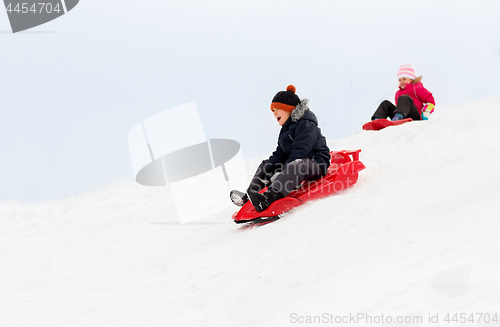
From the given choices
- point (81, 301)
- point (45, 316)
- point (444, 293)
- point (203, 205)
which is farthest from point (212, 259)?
point (203, 205)

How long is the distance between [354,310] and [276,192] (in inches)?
77.8

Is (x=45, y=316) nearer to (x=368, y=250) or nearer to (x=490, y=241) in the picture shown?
(x=368, y=250)

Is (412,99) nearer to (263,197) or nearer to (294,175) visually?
(294,175)

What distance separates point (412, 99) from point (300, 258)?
5.09m

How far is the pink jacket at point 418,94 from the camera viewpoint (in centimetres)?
691

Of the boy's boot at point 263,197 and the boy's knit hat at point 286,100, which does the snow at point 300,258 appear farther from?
the boy's knit hat at point 286,100

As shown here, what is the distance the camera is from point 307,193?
370 centimetres

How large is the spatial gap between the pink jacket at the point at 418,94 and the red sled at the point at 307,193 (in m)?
3.53

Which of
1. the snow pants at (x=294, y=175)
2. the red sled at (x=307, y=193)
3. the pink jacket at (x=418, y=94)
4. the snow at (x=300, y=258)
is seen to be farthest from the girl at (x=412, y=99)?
the snow pants at (x=294, y=175)

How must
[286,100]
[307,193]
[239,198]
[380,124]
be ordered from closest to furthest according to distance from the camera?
[307,193], [239,198], [286,100], [380,124]

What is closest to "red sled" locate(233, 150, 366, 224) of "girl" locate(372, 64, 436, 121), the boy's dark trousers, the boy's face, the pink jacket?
the boy's face

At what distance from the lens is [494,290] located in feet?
4.85

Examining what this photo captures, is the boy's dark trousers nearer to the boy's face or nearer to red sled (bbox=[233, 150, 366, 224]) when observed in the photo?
red sled (bbox=[233, 150, 366, 224])

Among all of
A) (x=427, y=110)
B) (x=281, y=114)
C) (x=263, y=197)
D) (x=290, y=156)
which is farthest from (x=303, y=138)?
(x=427, y=110)
